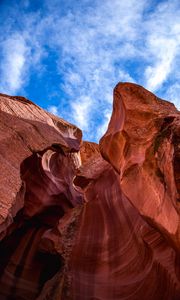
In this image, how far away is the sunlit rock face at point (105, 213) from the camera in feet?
23.5

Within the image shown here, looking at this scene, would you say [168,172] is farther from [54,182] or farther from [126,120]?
[54,182]

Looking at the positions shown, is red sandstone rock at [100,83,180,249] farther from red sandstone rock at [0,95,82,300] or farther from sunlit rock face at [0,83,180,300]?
red sandstone rock at [0,95,82,300]

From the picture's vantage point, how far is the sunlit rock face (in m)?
7.15

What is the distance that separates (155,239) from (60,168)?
10049 mm

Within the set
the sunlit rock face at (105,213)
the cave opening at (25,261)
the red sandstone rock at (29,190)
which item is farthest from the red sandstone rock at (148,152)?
the cave opening at (25,261)

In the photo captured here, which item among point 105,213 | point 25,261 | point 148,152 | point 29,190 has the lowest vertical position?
point 25,261

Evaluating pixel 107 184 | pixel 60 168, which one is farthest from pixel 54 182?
pixel 107 184

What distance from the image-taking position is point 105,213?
1198cm

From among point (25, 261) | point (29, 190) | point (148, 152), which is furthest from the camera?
point (29, 190)

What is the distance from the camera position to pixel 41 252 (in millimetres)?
Answer: 13281

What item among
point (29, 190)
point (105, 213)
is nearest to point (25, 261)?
point (29, 190)

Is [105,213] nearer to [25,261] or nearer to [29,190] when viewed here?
[25,261]

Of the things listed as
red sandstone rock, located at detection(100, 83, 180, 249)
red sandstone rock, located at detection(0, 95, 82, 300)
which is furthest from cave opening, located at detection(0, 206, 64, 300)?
red sandstone rock, located at detection(100, 83, 180, 249)

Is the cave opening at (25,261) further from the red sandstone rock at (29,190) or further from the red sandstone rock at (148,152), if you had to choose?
the red sandstone rock at (148,152)
